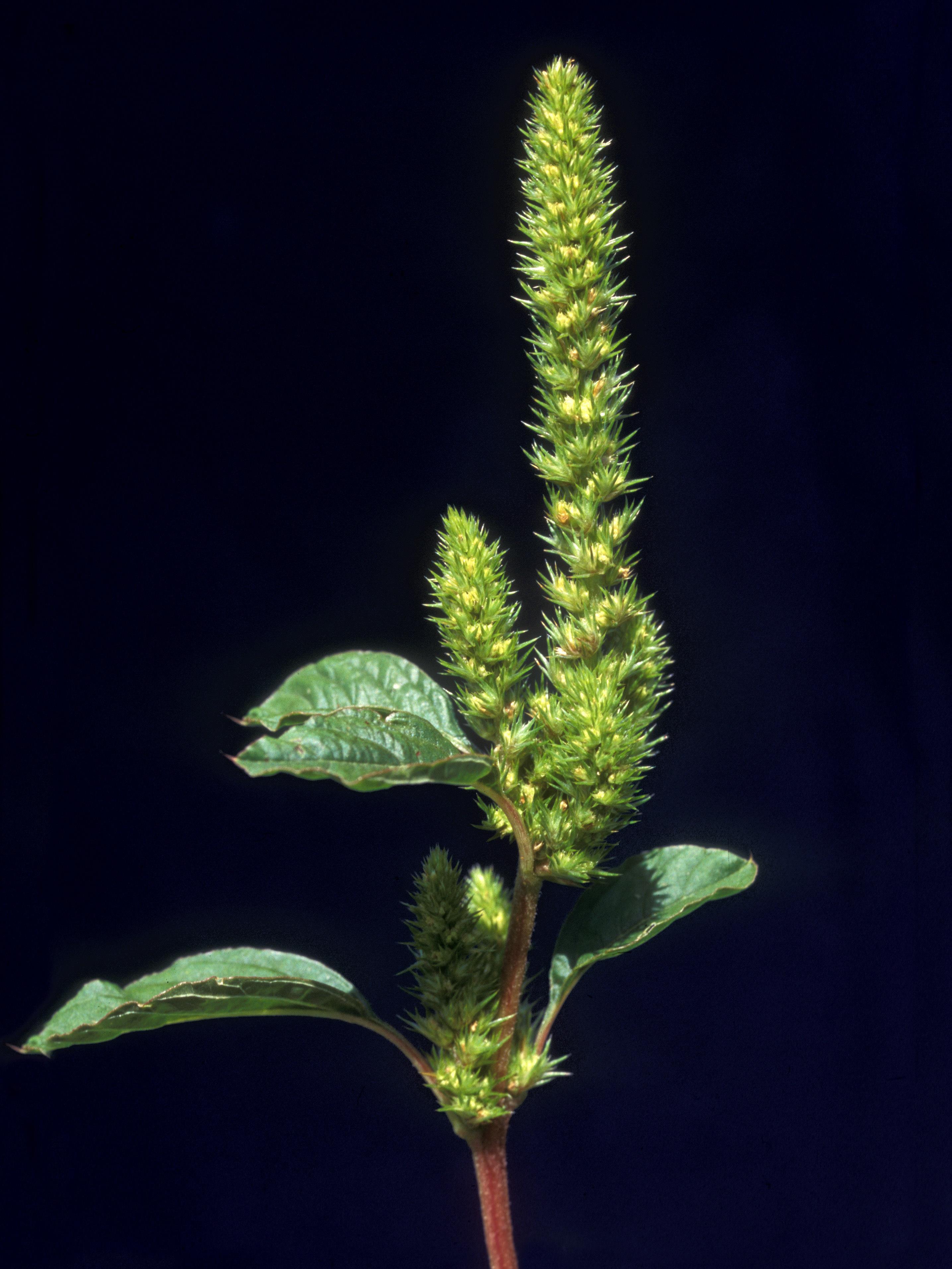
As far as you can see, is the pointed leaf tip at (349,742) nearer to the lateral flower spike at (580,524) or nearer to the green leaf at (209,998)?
A: the lateral flower spike at (580,524)

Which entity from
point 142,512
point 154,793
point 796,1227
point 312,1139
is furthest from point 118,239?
point 796,1227

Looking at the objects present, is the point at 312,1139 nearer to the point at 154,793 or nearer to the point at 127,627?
the point at 154,793

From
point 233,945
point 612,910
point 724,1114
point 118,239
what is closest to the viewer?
point 612,910

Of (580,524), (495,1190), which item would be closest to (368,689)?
(580,524)

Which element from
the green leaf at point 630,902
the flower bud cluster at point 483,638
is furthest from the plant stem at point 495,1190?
the flower bud cluster at point 483,638

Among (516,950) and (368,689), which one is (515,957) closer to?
(516,950)

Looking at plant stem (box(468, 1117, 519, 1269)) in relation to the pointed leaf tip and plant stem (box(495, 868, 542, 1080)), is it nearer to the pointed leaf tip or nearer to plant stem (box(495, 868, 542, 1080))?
plant stem (box(495, 868, 542, 1080))
